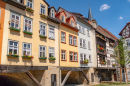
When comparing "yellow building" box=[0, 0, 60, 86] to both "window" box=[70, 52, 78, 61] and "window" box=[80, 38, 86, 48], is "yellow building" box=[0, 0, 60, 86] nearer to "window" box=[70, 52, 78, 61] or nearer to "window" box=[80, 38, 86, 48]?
"window" box=[70, 52, 78, 61]

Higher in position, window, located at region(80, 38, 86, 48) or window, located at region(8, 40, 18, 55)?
window, located at region(80, 38, 86, 48)

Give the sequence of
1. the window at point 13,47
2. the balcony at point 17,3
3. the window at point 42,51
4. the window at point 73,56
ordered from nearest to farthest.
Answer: the window at point 13,47
the balcony at point 17,3
the window at point 42,51
the window at point 73,56

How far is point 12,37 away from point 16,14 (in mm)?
2348

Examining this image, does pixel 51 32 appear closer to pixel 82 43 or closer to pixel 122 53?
pixel 82 43

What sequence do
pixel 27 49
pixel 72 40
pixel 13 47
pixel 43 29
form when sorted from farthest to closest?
pixel 72 40
pixel 43 29
pixel 27 49
pixel 13 47

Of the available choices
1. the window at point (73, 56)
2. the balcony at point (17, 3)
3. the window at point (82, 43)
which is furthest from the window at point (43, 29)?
the window at point (82, 43)

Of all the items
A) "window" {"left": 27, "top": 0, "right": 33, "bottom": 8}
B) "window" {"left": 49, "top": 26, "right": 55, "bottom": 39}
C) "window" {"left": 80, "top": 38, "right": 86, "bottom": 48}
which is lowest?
"window" {"left": 80, "top": 38, "right": 86, "bottom": 48}

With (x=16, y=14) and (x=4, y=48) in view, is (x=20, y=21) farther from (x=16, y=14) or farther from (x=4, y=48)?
(x=4, y=48)

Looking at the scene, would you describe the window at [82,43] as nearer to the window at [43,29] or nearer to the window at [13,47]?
the window at [43,29]

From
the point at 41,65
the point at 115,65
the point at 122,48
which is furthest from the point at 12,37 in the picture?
the point at 115,65

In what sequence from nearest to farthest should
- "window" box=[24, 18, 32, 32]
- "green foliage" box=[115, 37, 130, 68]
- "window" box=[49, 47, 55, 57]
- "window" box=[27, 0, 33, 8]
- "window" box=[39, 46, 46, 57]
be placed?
1. "window" box=[24, 18, 32, 32]
2. "window" box=[27, 0, 33, 8]
3. "window" box=[39, 46, 46, 57]
4. "window" box=[49, 47, 55, 57]
5. "green foliage" box=[115, 37, 130, 68]

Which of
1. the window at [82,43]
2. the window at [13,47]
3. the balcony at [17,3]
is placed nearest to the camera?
the window at [13,47]

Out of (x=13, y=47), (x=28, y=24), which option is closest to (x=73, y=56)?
(x=28, y=24)

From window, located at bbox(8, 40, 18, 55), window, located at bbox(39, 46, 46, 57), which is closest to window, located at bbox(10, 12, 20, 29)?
window, located at bbox(8, 40, 18, 55)
